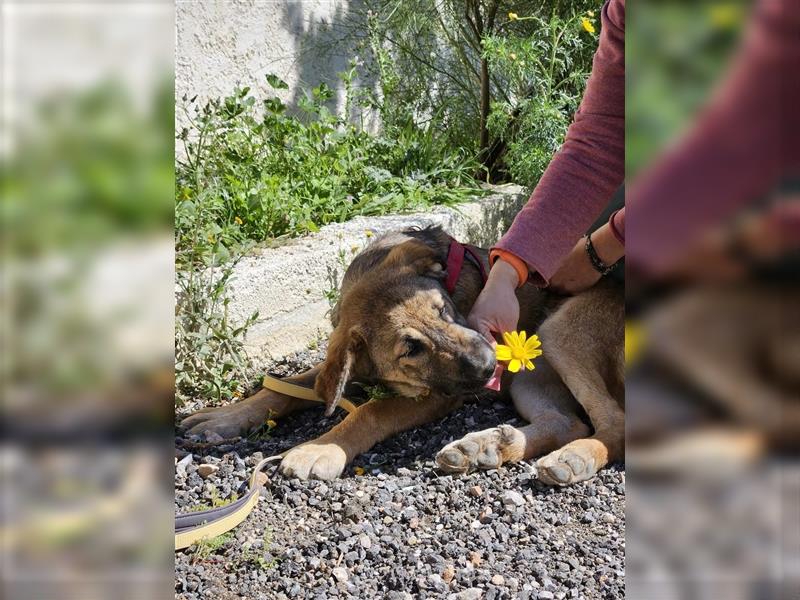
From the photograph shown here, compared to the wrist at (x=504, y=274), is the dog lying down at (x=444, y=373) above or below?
below

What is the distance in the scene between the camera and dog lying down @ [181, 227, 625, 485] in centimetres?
367

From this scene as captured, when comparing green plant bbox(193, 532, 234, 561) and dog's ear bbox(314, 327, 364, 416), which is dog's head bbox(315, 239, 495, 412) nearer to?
dog's ear bbox(314, 327, 364, 416)

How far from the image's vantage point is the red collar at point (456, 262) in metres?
4.27

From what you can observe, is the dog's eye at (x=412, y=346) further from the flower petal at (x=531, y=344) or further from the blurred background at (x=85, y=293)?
the blurred background at (x=85, y=293)

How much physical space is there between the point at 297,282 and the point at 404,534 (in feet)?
7.63

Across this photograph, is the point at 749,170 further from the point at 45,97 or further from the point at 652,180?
the point at 45,97

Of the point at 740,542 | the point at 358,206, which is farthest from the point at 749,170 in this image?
the point at 358,206

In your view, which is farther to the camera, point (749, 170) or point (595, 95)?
point (595, 95)

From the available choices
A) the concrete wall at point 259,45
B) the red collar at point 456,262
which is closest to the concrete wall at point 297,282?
the red collar at point 456,262

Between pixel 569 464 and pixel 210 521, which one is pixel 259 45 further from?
pixel 210 521

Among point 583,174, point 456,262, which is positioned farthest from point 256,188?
point 583,174

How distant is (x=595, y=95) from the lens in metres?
2.71

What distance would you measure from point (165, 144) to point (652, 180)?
37 centimetres

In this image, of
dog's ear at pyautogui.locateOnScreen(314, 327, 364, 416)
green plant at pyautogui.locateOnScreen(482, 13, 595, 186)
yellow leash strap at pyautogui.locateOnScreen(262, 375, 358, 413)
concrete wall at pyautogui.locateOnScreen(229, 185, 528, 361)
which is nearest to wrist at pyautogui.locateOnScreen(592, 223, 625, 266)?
dog's ear at pyautogui.locateOnScreen(314, 327, 364, 416)
